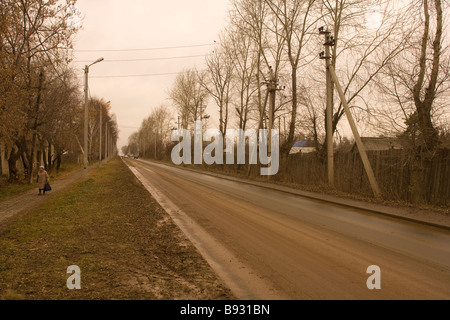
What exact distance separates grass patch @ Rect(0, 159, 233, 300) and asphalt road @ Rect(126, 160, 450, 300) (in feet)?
1.55

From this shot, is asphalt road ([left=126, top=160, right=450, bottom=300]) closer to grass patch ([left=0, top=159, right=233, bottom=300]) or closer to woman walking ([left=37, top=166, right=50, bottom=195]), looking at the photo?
grass patch ([left=0, top=159, right=233, bottom=300])

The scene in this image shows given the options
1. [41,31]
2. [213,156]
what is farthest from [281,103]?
[41,31]

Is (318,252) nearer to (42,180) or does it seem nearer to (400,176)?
(400,176)

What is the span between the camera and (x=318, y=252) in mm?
6035

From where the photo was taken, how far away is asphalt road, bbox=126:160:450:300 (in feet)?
14.1

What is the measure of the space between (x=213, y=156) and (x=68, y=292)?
39853 millimetres

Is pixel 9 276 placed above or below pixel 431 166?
below

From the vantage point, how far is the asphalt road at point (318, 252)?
14.1 feet

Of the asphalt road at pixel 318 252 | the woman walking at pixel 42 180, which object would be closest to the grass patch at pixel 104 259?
the asphalt road at pixel 318 252

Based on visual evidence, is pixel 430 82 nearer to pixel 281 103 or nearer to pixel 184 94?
pixel 281 103

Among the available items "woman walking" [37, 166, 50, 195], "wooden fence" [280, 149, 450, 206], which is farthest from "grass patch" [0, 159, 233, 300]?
"wooden fence" [280, 149, 450, 206]

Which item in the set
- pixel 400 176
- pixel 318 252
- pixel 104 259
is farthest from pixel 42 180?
pixel 400 176

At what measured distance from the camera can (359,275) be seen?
15.7 feet

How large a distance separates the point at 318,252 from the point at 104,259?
397 centimetres
